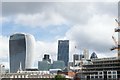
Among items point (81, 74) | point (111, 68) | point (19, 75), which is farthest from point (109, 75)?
point (19, 75)

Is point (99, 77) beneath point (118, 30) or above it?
beneath

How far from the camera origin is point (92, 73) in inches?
5817

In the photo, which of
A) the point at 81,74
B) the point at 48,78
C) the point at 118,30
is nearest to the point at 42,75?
the point at 48,78

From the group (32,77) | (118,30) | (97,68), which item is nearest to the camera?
(118,30)

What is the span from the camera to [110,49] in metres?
142

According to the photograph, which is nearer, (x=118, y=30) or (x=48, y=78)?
(x=118, y=30)

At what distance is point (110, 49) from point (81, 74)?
1838 centimetres

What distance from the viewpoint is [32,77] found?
157 m

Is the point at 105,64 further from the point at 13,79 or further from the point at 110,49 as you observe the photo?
the point at 13,79

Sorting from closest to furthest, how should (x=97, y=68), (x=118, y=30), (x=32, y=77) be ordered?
1. (x=118, y=30)
2. (x=97, y=68)
3. (x=32, y=77)

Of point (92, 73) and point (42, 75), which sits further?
point (42, 75)

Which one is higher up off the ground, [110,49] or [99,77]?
[110,49]

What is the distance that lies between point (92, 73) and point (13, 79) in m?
34.2

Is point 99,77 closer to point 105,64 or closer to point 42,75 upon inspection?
point 105,64
